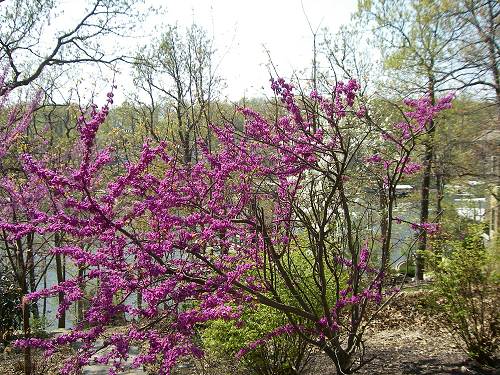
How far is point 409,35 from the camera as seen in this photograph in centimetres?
1548

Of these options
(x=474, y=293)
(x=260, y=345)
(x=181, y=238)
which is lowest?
(x=260, y=345)

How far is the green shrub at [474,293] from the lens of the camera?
536 cm

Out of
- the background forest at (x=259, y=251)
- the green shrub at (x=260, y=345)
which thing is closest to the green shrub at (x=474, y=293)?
the background forest at (x=259, y=251)

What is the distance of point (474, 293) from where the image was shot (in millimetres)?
5398

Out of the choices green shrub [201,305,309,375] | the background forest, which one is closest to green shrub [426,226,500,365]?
the background forest

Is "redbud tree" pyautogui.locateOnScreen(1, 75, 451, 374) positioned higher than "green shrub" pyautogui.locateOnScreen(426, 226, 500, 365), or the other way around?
"redbud tree" pyautogui.locateOnScreen(1, 75, 451, 374)

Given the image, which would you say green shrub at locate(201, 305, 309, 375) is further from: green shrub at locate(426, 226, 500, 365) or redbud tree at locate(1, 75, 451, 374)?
green shrub at locate(426, 226, 500, 365)

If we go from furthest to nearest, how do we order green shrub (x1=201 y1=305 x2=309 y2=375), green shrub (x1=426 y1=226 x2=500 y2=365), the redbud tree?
green shrub (x1=426 y1=226 x2=500 y2=365)
green shrub (x1=201 y1=305 x2=309 y2=375)
the redbud tree

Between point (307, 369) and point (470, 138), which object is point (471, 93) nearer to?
point (470, 138)

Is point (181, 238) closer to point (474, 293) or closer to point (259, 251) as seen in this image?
point (259, 251)

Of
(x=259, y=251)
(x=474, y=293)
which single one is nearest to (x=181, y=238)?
(x=259, y=251)

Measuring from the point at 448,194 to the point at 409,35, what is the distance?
5.85 m

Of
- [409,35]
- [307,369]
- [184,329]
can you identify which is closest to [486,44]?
[409,35]

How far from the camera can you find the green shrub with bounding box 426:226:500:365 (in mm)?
5355
